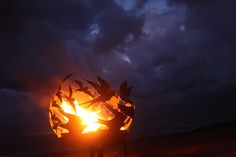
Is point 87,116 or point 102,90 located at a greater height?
point 102,90

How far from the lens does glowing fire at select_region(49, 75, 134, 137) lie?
684cm

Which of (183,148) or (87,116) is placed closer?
(87,116)

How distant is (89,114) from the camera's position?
23.0 ft

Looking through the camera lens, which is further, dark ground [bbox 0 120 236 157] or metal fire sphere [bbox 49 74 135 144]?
dark ground [bbox 0 120 236 157]

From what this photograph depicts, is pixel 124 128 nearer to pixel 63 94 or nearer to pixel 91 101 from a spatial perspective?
pixel 91 101

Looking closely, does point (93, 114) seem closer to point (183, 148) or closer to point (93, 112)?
point (93, 112)

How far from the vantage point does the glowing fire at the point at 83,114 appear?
6.84 metres

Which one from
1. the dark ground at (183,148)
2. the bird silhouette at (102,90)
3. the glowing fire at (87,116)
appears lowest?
the glowing fire at (87,116)

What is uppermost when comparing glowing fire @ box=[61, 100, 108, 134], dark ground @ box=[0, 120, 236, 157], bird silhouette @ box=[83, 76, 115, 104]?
dark ground @ box=[0, 120, 236, 157]

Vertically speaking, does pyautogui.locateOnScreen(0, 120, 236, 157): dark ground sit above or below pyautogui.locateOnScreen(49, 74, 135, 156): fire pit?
above

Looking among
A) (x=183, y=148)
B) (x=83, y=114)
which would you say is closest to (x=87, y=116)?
(x=83, y=114)

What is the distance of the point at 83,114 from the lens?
7.03 m

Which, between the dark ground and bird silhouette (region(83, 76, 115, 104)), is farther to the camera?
the dark ground

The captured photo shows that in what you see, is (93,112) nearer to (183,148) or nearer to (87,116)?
(87,116)
